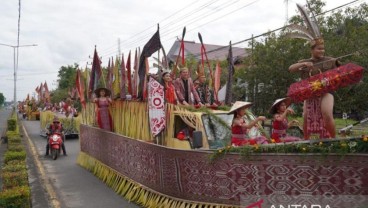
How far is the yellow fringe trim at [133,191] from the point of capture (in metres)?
6.29

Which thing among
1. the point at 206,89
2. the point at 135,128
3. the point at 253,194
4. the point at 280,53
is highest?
the point at 280,53

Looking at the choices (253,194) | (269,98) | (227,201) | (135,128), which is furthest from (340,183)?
(269,98)

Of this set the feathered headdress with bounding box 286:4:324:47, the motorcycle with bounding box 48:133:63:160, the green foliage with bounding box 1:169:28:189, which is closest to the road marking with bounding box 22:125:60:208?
the motorcycle with bounding box 48:133:63:160

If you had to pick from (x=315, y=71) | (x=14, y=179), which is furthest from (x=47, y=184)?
(x=315, y=71)

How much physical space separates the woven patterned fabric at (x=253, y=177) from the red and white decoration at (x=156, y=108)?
329 millimetres

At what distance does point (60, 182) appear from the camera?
34.2 feet

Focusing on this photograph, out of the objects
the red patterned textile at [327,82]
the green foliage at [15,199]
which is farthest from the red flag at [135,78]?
the red patterned textile at [327,82]

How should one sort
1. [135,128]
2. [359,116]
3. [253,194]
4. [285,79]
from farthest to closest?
[285,79] → [359,116] → [135,128] → [253,194]

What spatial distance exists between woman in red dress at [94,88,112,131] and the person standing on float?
6.23 m

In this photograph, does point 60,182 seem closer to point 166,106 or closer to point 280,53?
point 166,106

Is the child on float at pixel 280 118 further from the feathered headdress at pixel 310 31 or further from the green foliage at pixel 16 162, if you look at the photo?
the green foliage at pixel 16 162

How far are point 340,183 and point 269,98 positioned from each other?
61.8 feet

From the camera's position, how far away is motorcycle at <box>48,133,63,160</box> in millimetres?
14633

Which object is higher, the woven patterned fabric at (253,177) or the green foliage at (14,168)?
the woven patterned fabric at (253,177)
